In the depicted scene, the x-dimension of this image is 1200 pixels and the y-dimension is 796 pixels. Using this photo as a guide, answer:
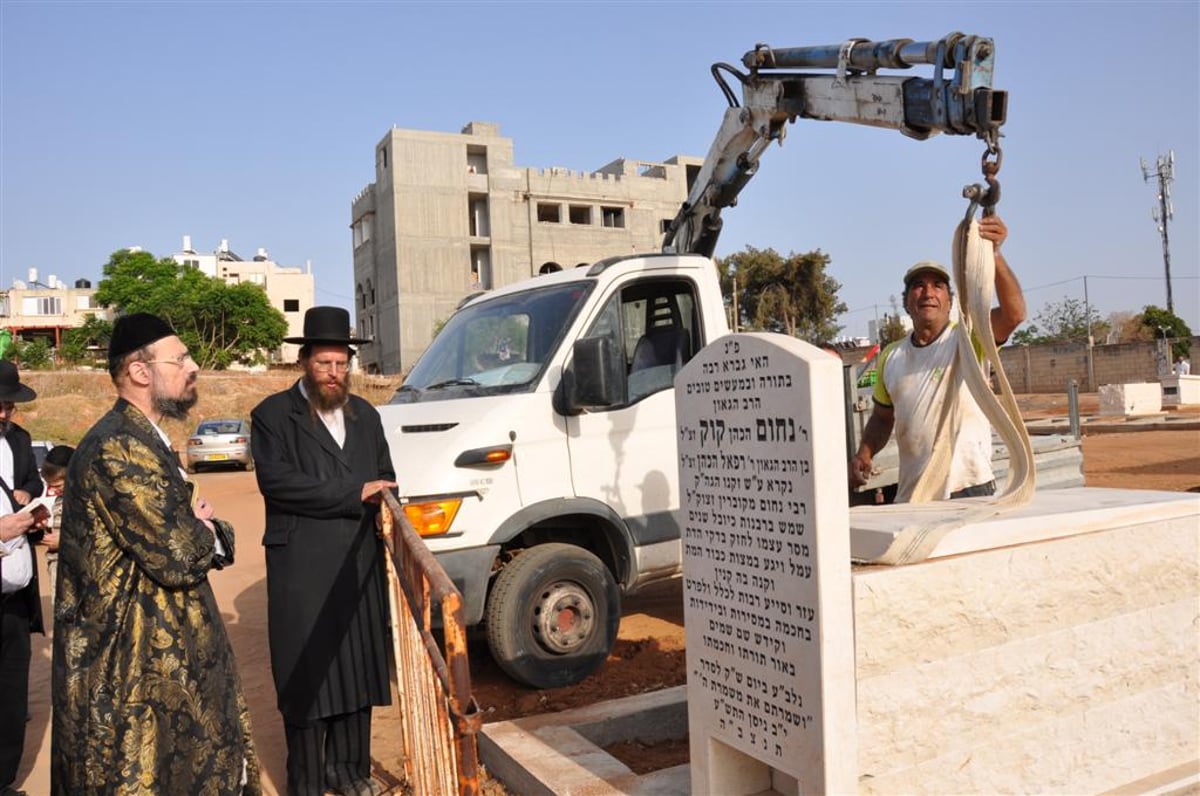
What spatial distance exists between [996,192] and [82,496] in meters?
3.49

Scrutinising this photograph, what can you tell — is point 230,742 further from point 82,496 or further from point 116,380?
point 116,380

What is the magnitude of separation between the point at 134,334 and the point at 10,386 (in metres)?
2.25

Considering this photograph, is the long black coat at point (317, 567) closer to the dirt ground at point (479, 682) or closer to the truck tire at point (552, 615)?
the dirt ground at point (479, 682)

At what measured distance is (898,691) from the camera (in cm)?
303

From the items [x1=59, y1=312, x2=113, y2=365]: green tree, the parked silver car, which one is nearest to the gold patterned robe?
the parked silver car

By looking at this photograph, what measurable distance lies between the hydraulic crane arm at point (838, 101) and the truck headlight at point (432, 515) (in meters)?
3.14

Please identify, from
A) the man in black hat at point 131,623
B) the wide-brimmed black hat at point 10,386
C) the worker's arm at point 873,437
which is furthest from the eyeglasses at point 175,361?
the worker's arm at point 873,437

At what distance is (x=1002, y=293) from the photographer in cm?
404

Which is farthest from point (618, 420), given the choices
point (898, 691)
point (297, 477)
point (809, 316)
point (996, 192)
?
point (809, 316)

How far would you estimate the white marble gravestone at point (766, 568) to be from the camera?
2887 millimetres

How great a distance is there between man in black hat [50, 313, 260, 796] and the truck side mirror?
247cm

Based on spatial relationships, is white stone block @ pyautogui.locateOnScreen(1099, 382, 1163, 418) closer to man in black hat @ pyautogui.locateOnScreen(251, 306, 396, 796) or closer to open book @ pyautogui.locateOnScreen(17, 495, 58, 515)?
man in black hat @ pyautogui.locateOnScreen(251, 306, 396, 796)

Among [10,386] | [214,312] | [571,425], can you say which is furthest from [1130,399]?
[214,312]

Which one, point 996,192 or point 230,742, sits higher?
point 996,192
